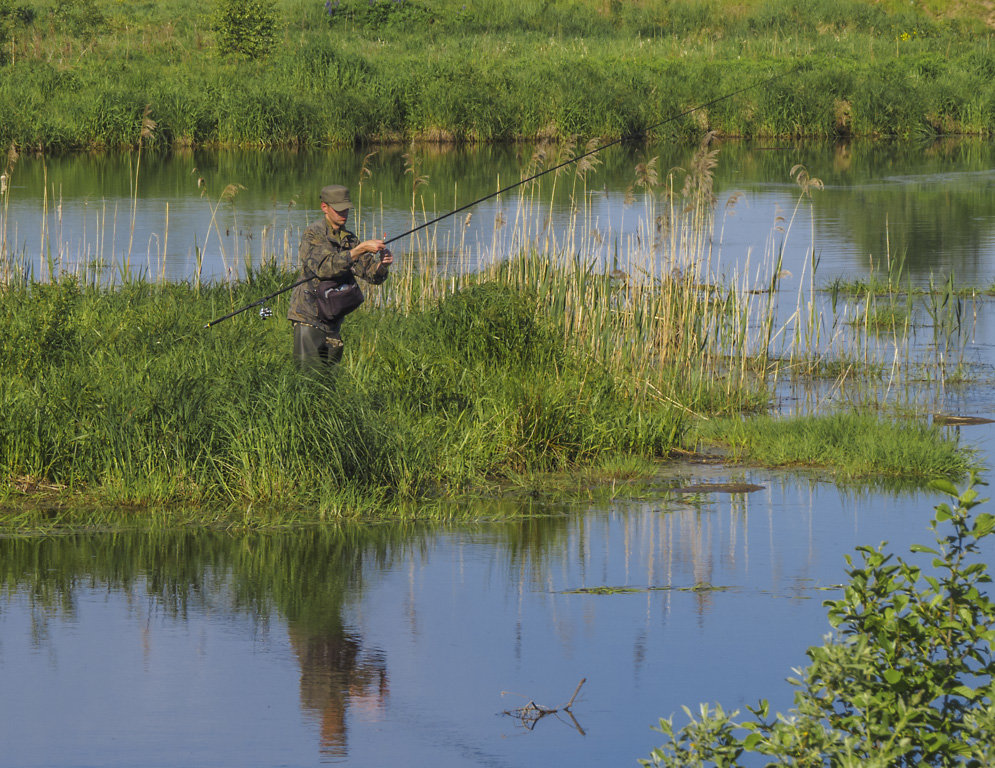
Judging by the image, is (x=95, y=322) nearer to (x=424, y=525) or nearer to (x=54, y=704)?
(x=424, y=525)

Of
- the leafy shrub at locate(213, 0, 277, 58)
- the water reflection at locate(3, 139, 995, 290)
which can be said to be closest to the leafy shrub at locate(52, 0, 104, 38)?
the leafy shrub at locate(213, 0, 277, 58)

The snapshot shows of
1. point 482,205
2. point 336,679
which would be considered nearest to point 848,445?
point 336,679

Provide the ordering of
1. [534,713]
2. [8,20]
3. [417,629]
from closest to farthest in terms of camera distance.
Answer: [534,713] < [417,629] < [8,20]

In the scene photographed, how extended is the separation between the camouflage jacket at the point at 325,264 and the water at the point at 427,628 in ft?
5.33

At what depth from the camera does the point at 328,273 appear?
9125 millimetres

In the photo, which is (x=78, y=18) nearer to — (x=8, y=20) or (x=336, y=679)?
(x=8, y=20)

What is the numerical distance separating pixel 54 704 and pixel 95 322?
5718mm

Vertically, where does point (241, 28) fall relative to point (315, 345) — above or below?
above

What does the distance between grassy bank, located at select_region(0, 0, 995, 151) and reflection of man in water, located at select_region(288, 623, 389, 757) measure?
898 inches

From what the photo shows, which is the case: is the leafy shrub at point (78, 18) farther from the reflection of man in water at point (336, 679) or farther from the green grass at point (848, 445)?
the reflection of man in water at point (336, 679)

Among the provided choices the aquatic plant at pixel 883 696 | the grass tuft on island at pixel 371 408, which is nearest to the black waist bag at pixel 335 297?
the grass tuft on island at pixel 371 408

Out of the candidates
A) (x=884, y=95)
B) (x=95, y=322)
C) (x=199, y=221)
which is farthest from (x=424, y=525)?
(x=884, y=95)

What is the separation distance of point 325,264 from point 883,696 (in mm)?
5672

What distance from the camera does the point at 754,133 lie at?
33375 millimetres
